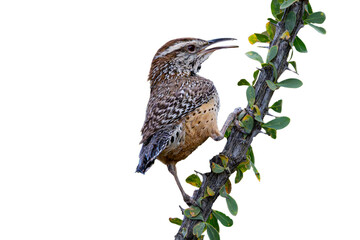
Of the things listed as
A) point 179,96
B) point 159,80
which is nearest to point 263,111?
point 179,96

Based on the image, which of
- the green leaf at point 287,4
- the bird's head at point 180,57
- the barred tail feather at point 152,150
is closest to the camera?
the green leaf at point 287,4

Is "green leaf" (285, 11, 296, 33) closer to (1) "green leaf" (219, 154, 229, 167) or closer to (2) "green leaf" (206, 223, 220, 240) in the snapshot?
(1) "green leaf" (219, 154, 229, 167)

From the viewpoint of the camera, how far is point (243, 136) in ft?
15.3

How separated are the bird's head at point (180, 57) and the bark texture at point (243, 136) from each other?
756 mm

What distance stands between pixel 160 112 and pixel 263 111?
96cm

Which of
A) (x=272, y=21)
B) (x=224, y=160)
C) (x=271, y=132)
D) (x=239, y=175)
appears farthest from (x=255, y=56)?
(x=239, y=175)

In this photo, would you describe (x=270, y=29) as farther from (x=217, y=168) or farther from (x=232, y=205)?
(x=232, y=205)

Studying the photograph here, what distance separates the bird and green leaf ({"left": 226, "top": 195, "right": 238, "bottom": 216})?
335mm

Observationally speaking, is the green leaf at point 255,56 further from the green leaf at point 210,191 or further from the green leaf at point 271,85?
the green leaf at point 210,191

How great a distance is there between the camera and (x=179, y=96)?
4828 millimetres

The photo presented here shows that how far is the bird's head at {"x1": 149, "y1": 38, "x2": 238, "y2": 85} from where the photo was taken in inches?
201

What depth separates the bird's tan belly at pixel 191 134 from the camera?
4.66 meters

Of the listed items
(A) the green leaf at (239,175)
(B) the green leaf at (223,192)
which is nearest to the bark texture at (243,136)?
(B) the green leaf at (223,192)

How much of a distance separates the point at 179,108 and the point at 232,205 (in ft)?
3.37
